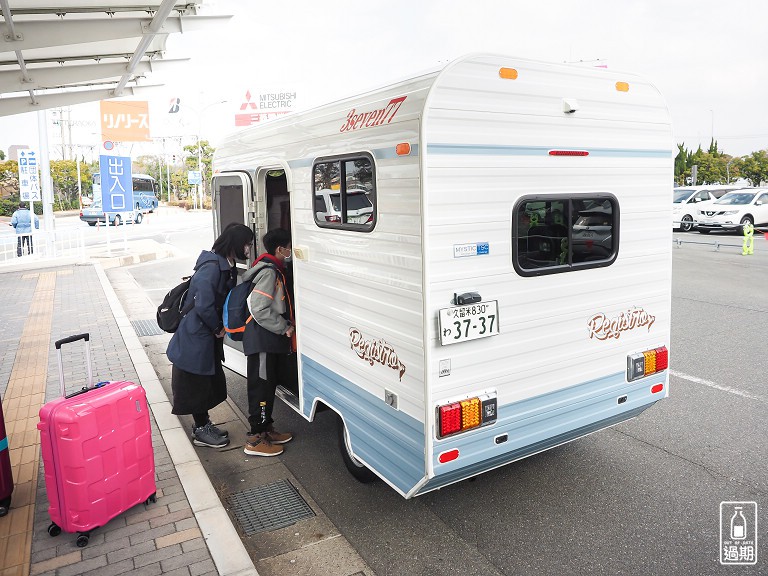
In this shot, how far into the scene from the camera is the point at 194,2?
7.76 metres

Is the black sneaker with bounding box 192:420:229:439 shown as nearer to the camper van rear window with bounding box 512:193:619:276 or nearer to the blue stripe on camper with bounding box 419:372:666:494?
the blue stripe on camper with bounding box 419:372:666:494

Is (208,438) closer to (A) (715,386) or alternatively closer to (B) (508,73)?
(B) (508,73)

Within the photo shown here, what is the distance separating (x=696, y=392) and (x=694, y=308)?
422 cm

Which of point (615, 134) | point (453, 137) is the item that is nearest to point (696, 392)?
point (615, 134)

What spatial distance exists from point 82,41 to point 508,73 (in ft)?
21.5

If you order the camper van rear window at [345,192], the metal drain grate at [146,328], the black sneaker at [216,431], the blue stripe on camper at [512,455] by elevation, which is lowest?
the black sneaker at [216,431]

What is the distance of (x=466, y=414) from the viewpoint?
11.0ft

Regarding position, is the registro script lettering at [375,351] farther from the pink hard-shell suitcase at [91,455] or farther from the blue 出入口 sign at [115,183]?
the blue 出入口 sign at [115,183]

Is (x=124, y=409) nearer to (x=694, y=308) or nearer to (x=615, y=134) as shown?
(x=615, y=134)

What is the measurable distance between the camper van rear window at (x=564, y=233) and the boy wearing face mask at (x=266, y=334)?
1.98m

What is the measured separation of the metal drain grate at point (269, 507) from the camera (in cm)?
390

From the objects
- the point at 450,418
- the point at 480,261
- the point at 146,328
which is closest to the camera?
the point at 450,418

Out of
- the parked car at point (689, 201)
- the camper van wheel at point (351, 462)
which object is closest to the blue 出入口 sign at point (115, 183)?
the camper van wheel at point (351, 462)

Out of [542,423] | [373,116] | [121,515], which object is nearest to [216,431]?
[121,515]
